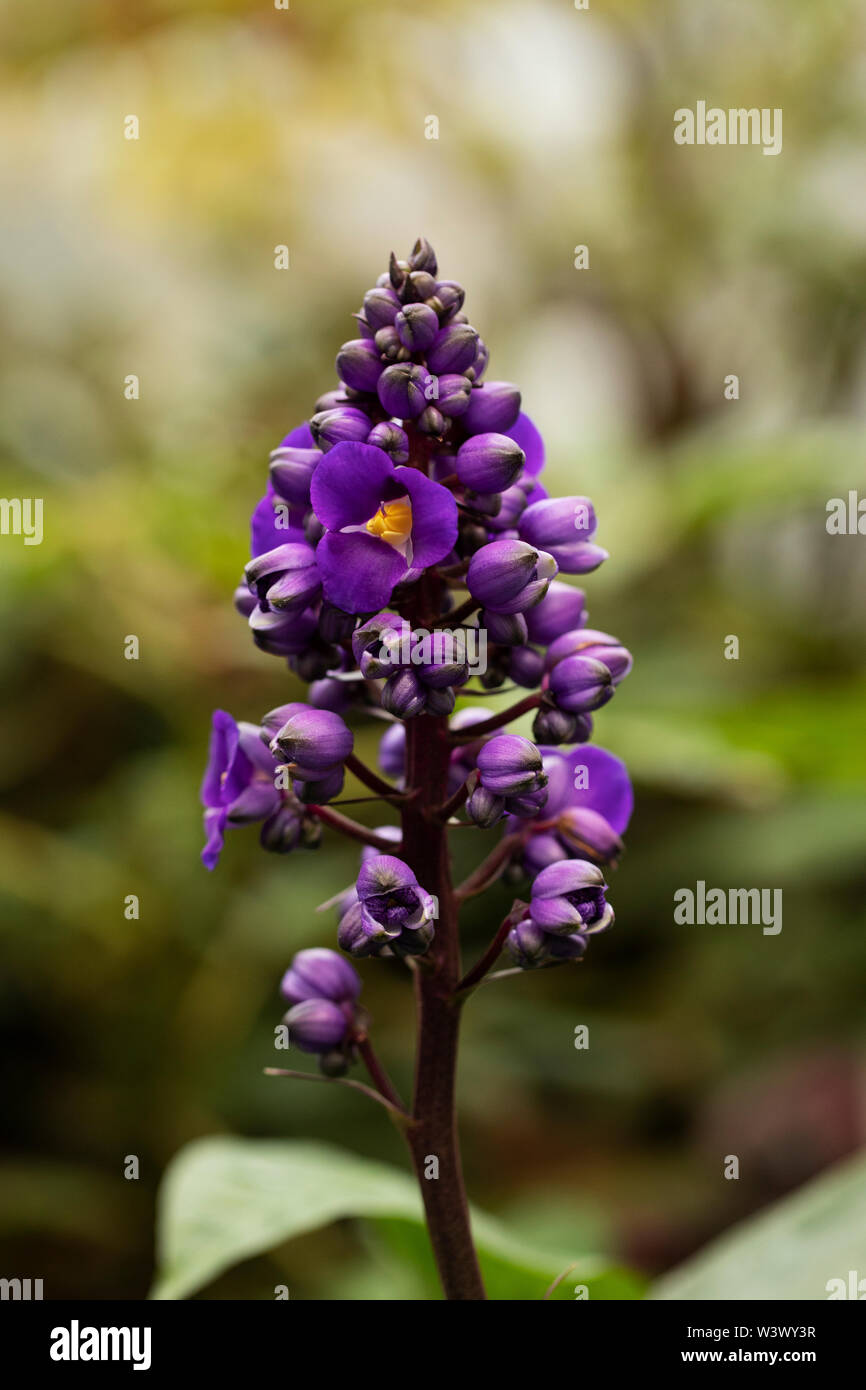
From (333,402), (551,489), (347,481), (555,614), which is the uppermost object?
(551,489)

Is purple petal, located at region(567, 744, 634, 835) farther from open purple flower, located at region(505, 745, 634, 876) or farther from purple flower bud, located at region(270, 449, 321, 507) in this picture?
purple flower bud, located at region(270, 449, 321, 507)

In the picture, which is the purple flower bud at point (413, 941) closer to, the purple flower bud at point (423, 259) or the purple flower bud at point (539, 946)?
the purple flower bud at point (539, 946)

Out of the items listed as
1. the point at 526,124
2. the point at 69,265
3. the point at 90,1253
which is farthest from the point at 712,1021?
the point at 69,265

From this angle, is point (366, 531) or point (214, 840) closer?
point (366, 531)

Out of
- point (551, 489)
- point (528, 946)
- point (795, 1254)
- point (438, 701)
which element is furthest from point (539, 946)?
point (551, 489)

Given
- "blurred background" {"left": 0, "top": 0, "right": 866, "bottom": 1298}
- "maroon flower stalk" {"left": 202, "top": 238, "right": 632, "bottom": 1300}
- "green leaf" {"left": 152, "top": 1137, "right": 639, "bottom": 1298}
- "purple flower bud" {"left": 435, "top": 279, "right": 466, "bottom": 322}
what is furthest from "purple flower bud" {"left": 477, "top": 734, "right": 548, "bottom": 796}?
"blurred background" {"left": 0, "top": 0, "right": 866, "bottom": 1298}

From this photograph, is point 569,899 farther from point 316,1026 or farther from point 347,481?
point 347,481
